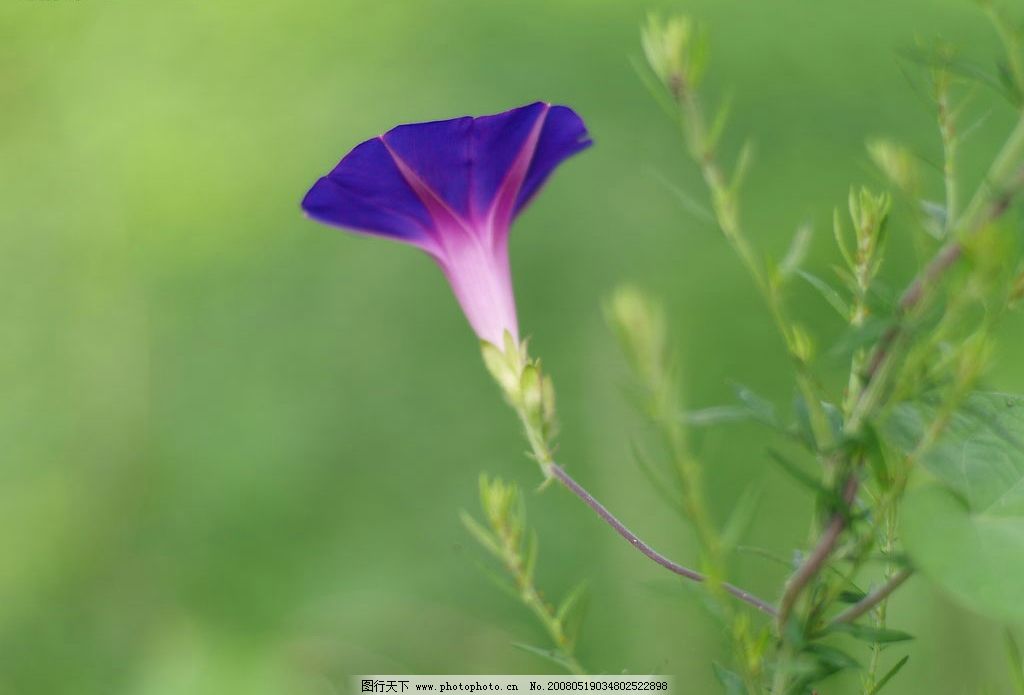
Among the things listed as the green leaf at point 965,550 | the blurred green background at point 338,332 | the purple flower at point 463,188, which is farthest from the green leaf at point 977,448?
the blurred green background at point 338,332

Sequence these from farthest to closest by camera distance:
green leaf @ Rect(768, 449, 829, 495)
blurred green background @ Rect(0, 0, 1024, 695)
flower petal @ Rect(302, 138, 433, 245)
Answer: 1. blurred green background @ Rect(0, 0, 1024, 695)
2. flower petal @ Rect(302, 138, 433, 245)
3. green leaf @ Rect(768, 449, 829, 495)

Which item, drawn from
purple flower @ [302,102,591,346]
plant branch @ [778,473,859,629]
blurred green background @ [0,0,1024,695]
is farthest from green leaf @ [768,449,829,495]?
blurred green background @ [0,0,1024,695]

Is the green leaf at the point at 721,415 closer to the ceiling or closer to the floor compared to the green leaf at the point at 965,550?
closer to the ceiling

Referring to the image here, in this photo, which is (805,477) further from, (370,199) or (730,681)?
(370,199)

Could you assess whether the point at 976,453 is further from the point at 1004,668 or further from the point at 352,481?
the point at 352,481

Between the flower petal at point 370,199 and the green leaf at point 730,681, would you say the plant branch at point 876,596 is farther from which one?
the flower petal at point 370,199

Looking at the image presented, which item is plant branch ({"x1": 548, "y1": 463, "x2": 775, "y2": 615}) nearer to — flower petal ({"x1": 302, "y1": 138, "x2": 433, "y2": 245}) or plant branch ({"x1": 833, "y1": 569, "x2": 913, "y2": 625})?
plant branch ({"x1": 833, "y1": 569, "x2": 913, "y2": 625})
